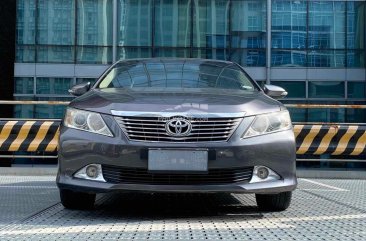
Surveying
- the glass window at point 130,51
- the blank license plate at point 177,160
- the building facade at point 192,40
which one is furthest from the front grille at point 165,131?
the glass window at point 130,51

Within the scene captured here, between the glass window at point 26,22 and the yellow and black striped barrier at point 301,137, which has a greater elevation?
the glass window at point 26,22

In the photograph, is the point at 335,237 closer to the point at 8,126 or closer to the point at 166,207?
the point at 166,207

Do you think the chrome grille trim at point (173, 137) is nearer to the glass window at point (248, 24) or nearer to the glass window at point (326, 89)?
the glass window at point (248, 24)

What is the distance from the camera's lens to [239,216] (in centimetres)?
493

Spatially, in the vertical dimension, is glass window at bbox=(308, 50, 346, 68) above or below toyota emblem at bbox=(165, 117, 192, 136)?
above

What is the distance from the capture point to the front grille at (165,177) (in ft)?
14.9

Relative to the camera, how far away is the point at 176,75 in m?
5.77

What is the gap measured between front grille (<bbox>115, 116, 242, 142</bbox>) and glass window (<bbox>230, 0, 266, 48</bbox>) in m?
16.4

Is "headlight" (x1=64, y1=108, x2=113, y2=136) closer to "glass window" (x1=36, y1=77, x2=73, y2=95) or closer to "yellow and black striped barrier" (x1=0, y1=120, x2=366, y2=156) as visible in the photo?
"yellow and black striped barrier" (x1=0, y1=120, x2=366, y2=156)

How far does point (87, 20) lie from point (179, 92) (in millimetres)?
16530

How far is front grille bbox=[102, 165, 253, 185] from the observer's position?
4535 mm

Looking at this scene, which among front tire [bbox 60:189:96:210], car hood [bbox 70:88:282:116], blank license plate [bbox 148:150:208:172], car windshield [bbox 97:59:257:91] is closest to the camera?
blank license plate [bbox 148:150:208:172]

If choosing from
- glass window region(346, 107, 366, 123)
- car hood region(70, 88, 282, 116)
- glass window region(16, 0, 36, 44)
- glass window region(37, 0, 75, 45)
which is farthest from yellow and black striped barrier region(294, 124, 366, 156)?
glass window region(16, 0, 36, 44)

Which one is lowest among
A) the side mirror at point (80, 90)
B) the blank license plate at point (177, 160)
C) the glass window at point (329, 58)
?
the blank license plate at point (177, 160)
